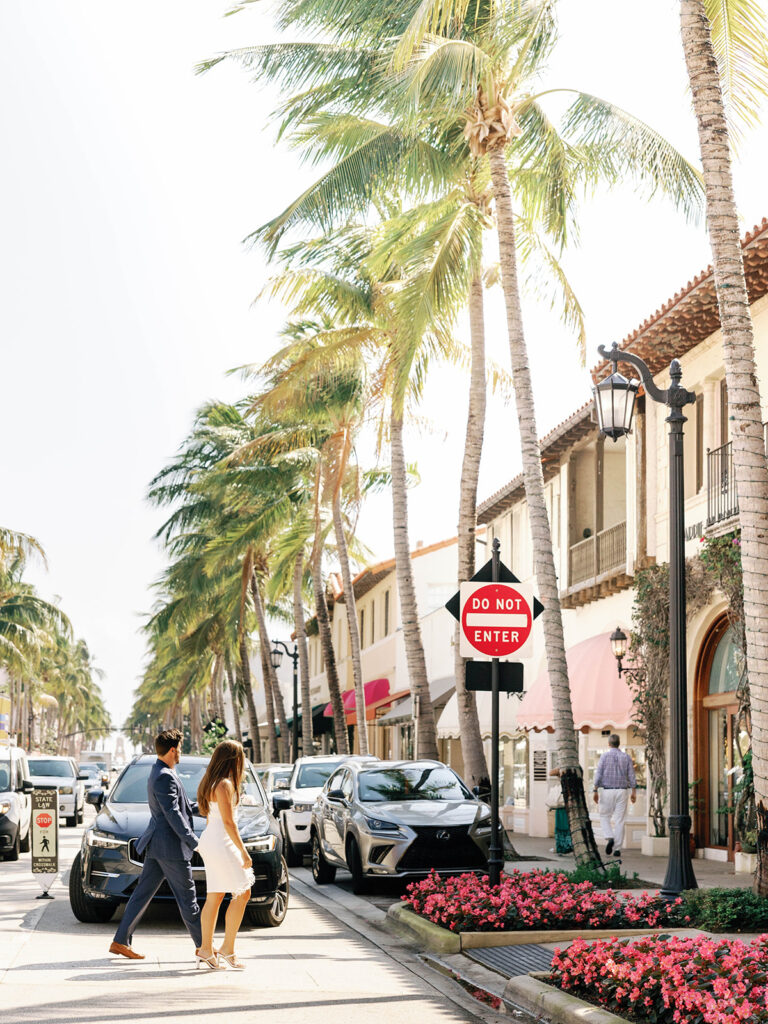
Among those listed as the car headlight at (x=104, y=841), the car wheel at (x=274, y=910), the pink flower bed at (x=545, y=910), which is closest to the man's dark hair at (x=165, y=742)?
the car headlight at (x=104, y=841)

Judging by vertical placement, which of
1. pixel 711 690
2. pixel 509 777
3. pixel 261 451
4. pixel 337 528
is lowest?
pixel 509 777

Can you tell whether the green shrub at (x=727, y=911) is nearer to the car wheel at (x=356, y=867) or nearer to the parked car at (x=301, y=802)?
the car wheel at (x=356, y=867)

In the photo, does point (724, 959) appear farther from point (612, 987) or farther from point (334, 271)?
point (334, 271)

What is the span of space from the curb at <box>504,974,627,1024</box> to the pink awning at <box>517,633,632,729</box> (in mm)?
12573

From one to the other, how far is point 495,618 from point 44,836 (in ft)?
18.2

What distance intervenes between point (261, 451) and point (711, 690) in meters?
17.9

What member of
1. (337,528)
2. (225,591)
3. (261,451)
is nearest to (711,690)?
(337,528)

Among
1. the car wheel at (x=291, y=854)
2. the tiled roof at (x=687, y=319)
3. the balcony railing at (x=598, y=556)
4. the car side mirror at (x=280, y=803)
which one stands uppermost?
the tiled roof at (x=687, y=319)

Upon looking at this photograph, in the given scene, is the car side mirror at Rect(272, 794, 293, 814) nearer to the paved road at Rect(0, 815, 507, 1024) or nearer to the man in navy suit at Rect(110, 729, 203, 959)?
the paved road at Rect(0, 815, 507, 1024)

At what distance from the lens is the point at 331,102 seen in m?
19.2

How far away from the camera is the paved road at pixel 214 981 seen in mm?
8336

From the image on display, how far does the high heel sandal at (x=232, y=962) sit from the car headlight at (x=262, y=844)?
8.32 feet

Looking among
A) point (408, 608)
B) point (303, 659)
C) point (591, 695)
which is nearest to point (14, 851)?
point (408, 608)

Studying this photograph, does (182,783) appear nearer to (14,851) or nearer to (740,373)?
(740,373)
